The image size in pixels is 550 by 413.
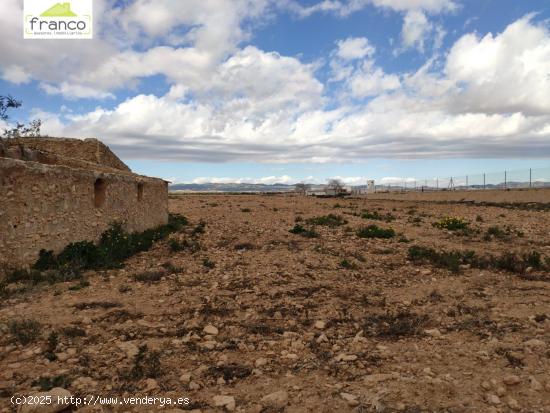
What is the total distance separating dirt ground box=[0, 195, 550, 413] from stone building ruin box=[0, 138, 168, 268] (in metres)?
1.19

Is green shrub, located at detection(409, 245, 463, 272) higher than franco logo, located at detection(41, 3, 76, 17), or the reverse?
franco logo, located at detection(41, 3, 76, 17)

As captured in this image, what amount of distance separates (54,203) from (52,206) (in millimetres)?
82

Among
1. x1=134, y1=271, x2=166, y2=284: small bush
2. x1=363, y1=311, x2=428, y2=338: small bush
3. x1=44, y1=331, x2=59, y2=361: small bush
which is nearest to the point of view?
x1=44, y1=331, x2=59, y2=361: small bush

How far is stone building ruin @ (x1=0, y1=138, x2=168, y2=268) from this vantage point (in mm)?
7395

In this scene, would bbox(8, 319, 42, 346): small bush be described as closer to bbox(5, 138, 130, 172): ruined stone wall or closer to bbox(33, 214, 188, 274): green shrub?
bbox(33, 214, 188, 274): green shrub

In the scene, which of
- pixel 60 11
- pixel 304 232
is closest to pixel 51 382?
pixel 304 232

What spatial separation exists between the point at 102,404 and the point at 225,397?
105 centimetres

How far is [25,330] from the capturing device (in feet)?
16.4

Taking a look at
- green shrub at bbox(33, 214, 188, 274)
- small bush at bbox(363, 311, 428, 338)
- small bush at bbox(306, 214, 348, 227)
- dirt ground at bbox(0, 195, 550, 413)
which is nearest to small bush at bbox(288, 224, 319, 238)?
small bush at bbox(306, 214, 348, 227)

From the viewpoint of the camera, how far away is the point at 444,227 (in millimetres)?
14422

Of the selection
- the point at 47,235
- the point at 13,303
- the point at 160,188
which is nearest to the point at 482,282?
the point at 13,303

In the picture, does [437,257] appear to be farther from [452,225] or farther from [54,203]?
[54,203]

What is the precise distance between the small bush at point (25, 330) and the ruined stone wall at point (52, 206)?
103 inches

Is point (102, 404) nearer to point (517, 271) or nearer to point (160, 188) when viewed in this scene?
point (517, 271)
